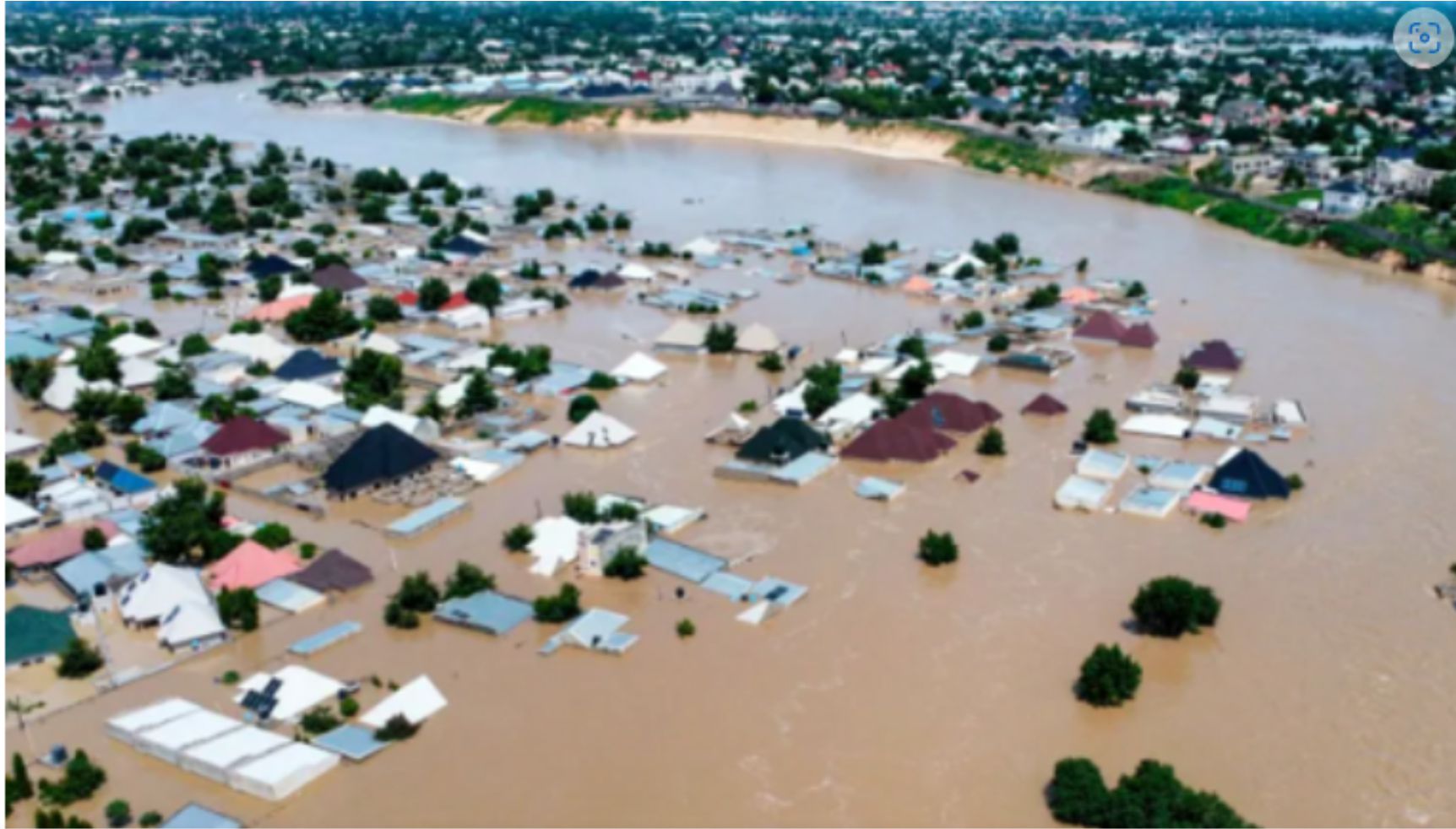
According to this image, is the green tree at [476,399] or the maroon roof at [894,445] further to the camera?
the green tree at [476,399]

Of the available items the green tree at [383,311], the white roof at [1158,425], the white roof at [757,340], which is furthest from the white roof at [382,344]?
the white roof at [1158,425]

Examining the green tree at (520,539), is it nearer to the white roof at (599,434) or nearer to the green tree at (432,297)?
the white roof at (599,434)

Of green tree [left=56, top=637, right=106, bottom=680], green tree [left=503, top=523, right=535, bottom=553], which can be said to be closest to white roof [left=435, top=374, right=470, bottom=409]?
green tree [left=503, top=523, right=535, bottom=553]

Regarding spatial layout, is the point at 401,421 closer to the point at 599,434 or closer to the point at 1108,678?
the point at 599,434

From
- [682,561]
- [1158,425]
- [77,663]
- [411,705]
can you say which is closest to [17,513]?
[77,663]

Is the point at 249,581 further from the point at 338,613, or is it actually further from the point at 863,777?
the point at 863,777

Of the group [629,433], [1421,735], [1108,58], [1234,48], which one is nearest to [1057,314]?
[629,433]
